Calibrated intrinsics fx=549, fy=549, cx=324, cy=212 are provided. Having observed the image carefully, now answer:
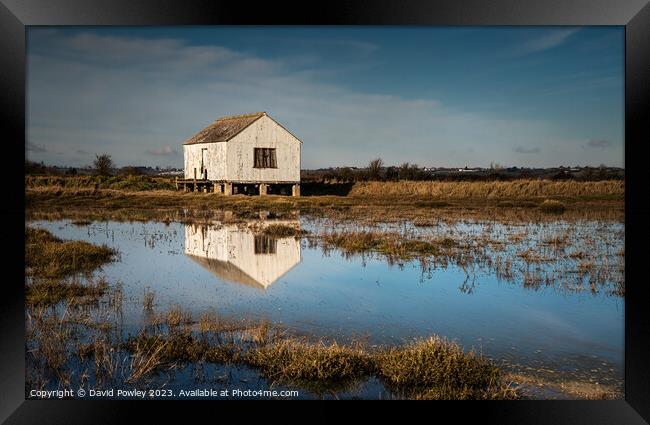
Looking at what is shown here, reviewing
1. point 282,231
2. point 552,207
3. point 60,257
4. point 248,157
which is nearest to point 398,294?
point 60,257

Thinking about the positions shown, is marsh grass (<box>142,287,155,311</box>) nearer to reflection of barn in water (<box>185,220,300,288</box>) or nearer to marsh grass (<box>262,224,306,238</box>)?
reflection of barn in water (<box>185,220,300,288</box>)

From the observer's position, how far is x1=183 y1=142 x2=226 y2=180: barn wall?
32844mm

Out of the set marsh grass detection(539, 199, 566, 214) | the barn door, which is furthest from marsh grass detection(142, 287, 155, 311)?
the barn door

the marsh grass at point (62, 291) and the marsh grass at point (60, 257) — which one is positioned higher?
the marsh grass at point (60, 257)

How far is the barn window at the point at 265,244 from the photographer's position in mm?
14801

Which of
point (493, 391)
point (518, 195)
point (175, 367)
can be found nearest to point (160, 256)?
point (175, 367)

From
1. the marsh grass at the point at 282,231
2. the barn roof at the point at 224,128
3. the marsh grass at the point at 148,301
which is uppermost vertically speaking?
the barn roof at the point at 224,128

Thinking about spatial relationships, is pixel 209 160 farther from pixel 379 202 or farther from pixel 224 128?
pixel 379 202

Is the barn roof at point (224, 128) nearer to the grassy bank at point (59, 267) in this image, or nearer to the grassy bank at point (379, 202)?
the grassy bank at point (379, 202)

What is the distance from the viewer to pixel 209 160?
112ft

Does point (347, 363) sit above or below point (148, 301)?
below

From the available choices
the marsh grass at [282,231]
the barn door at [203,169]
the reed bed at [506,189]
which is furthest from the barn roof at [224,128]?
the marsh grass at [282,231]

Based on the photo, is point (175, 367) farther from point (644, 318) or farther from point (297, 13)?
point (644, 318)

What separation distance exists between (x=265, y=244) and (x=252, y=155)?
17.9 metres
